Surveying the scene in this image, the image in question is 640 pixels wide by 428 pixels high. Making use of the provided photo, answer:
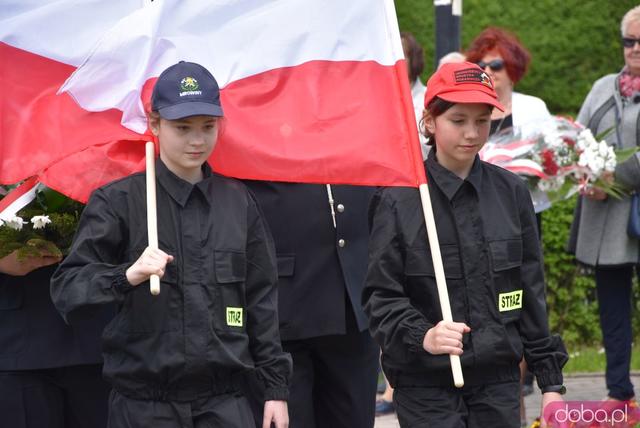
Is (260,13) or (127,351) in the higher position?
(260,13)

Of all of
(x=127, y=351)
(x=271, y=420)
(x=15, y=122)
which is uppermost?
(x=15, y=122)

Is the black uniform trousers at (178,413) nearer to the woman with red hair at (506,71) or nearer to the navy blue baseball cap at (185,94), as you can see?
the navy blue baseball cap at (185,94)

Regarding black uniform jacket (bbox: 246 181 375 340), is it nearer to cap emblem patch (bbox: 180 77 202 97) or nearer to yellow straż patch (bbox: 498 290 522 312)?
yellow straż patch (bbox: 498 290 522 312)

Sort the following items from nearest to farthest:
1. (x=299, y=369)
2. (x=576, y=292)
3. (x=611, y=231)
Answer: (x=299, y=369)
(x=611, y=231)
(x=576, y=292)

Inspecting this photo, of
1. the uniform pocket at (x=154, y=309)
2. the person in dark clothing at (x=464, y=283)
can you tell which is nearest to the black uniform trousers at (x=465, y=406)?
the person in dark clothing at (x=464, y=283)

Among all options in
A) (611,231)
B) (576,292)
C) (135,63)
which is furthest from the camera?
(576,292)

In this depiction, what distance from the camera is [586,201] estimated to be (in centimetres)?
801

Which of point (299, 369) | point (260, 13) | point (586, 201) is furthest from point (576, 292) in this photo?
point (260, 13)

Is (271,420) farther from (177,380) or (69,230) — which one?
(69,230)

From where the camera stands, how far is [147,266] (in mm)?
4285

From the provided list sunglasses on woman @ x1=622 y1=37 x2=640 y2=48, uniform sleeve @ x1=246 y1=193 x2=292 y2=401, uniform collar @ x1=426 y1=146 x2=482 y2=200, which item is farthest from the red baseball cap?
sunglasses on woman @ x1=622 y1=37 x2=640 y2=48

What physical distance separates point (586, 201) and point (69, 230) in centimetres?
383

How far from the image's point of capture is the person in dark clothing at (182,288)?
4504 millimetres

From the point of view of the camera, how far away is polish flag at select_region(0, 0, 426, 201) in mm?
4973
